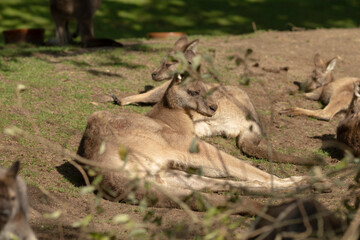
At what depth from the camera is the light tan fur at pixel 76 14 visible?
11.7 m

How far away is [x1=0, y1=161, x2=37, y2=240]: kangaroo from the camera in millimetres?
2871

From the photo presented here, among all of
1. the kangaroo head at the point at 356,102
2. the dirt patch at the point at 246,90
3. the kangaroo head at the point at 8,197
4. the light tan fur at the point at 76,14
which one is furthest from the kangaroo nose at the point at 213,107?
the light tan fur at the point at 76,14

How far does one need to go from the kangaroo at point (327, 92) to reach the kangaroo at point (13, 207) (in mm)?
5907

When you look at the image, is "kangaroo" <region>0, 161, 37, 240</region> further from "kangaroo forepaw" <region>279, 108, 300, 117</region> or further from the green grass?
the green grass

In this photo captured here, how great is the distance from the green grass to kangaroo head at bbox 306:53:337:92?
5517 millimetres

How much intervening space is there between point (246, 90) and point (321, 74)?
4.60 feet

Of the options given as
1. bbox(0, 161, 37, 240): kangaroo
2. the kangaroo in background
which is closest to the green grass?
the kangaroo in background

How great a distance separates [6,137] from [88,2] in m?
6.10

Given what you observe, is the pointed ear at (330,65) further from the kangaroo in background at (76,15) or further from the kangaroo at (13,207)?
the kangaroo at (13,207)

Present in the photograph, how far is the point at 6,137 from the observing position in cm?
621

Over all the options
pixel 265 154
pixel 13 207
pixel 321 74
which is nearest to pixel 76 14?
pixel 321 74

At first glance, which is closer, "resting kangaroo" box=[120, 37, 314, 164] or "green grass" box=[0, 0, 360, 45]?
"resting kangaroo" box=[120, 37, 314, 164]

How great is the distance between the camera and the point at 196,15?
17531mm

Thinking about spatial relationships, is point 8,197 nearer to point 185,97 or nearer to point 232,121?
point 185,97
